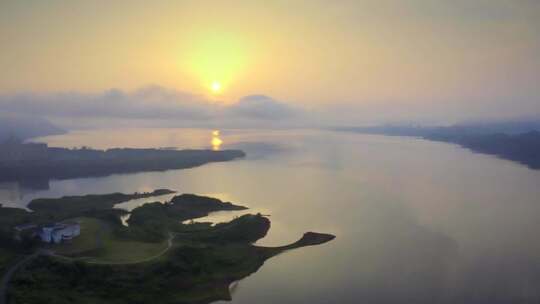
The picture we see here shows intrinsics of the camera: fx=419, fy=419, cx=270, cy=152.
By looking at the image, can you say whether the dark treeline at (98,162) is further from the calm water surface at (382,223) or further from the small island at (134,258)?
the small island at (134,258)

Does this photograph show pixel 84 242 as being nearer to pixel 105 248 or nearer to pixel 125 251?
pixel 105 248

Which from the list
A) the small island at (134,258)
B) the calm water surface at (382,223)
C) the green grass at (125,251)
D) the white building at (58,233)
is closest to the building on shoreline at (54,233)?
the white building at (58,233)

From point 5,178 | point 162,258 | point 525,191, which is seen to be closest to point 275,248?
point 162,258

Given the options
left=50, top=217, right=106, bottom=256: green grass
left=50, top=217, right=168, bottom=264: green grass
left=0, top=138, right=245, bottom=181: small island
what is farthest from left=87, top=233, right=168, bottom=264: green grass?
left=0, top=138, right=245, bottom=181: small island

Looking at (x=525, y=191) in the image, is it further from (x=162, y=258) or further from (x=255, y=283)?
(x=162, y=258)

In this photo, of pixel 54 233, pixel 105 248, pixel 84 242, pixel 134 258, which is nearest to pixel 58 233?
pixel 54 233

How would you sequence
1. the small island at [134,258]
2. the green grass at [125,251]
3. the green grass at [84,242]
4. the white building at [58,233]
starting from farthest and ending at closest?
the white building at [58,233] < the green grass at [84,242] < the green grass at [125,251] < the small island at [134,258]

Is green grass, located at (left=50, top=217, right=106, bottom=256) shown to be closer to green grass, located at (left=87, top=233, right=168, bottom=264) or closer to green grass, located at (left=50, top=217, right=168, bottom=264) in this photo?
green grass, located at (left=50, top=217, right=168, bottom=264)
